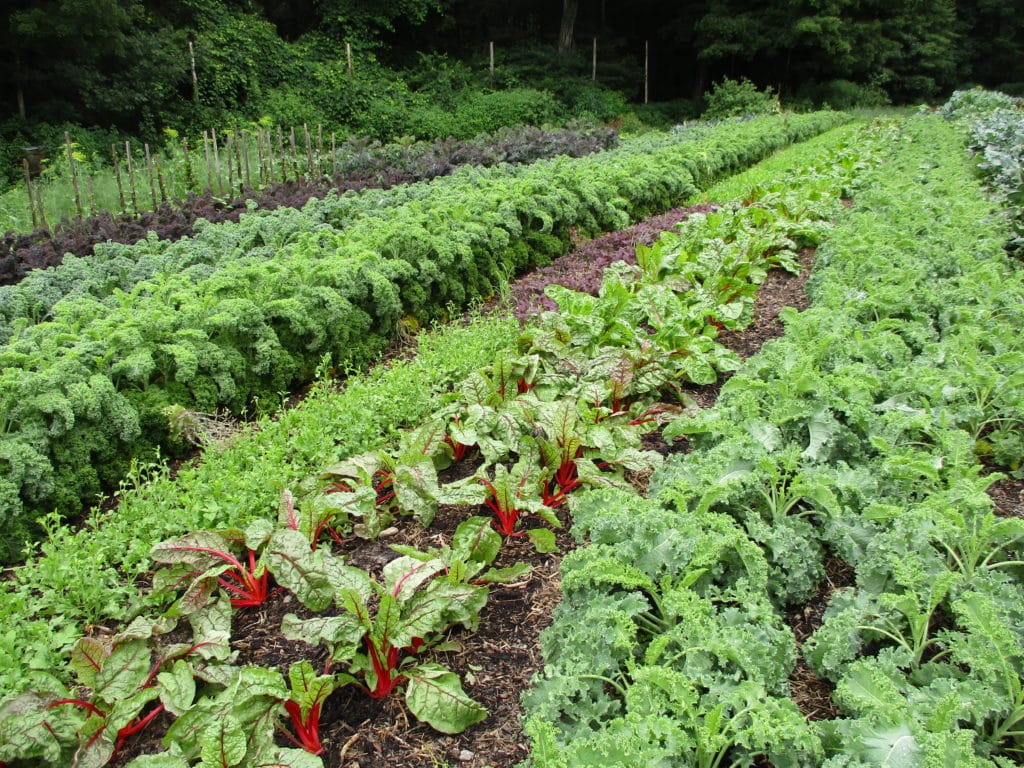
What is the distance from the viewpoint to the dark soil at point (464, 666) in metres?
2.34

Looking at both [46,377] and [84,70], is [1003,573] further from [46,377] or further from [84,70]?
[84,70]

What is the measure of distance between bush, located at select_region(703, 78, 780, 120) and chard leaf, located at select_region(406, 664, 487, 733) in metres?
28.5

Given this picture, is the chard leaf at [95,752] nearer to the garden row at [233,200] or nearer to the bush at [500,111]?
the garden row at [233,200]

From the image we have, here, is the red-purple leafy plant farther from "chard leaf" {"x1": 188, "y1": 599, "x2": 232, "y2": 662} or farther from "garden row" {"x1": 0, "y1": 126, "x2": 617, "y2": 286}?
"garden row" {"x1": 0, "y1": 126, "x2": 617, "y2": 286}

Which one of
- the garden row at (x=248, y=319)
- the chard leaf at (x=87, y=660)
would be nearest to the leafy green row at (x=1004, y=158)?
the garden row at (x=248, y=319)

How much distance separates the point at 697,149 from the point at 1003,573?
11.6 metres

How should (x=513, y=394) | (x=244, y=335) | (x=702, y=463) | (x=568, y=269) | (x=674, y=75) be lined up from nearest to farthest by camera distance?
(x=702, y=463) < (x=513, y=394) < (x=244, y=335) < (x=568, y=269) < (x=674, y=75)

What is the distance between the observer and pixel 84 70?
18.1 m

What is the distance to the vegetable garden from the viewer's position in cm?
216

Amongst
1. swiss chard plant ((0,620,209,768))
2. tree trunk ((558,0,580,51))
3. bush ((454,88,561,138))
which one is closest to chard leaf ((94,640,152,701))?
swiss chard plant ((0,620,209,768))

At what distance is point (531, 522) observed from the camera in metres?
3.52

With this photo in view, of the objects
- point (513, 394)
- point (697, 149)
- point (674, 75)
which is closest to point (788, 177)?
point (697, 149)

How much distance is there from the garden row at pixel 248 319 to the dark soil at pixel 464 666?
1.78 meters

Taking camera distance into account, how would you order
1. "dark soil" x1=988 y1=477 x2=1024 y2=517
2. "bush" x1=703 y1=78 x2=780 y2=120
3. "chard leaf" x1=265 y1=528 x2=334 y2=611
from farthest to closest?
"bush" x1=703 y1=78 x2=780 y2=120
"dark soil" x1=988 y1=477 x2=1024 y2=517
"chard leaf" x1=265 y1=528 x2=334 y2=611
